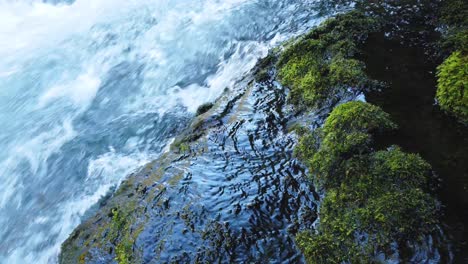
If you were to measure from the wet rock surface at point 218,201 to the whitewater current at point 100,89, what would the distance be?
107cm

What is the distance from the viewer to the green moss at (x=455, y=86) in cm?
407

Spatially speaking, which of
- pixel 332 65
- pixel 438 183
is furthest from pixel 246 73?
pixel 438 183

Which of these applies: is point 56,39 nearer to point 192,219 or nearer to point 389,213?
point 192,219

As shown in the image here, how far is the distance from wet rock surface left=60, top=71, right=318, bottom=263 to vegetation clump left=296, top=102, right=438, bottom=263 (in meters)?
0.21

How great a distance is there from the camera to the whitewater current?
652 centimetres

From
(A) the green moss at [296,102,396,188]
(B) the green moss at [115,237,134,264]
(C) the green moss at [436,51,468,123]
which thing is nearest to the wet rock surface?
(B) the green moss at [115,237,134,264]

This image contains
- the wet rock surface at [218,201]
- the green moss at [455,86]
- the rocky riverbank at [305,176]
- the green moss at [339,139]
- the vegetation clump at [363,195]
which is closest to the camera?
the vegetation clump at [363,195]

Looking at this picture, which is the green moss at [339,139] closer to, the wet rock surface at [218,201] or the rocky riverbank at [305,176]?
the rocky riverbank at [305,176]

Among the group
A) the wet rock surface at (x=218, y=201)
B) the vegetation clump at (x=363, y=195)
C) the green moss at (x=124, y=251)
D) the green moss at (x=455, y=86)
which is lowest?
the green moss at (x=124, y=251)

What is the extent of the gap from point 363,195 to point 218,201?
1578 millimetres

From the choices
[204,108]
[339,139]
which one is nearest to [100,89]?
[204,108]

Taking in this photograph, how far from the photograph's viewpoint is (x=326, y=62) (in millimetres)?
5566

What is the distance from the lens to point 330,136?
13.8 feet

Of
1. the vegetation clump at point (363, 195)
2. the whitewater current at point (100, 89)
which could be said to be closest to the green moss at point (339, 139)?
the vegetation clump at point (363, 195)
